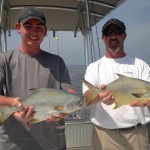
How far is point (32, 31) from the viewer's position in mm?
3193

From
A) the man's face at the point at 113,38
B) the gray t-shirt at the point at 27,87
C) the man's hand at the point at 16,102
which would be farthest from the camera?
the man's face at the point at 113,38

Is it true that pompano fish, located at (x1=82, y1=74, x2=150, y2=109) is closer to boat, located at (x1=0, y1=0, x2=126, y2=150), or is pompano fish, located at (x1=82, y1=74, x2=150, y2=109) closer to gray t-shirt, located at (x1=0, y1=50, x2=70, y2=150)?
gray t-shirt, located at (x1=0, y1=50, x2=70, y2=150)

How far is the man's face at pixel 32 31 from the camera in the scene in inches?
125

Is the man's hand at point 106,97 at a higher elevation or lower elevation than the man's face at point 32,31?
lower

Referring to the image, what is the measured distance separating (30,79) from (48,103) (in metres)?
0.31

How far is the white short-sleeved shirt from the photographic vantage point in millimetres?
3721

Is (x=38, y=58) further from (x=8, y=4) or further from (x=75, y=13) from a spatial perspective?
(x=75, y=13)

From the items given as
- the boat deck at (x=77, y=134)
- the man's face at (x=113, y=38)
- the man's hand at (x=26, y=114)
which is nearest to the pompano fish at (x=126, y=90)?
the man's face at (x=113, y=38)

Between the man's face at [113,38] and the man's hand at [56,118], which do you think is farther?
the man's face at [113,38]

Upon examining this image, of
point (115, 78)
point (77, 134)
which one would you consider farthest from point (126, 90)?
point (77, 134)

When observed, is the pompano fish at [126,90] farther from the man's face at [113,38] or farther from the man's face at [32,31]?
the man's face at [32,31]

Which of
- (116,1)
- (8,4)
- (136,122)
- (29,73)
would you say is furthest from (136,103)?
(8,4)

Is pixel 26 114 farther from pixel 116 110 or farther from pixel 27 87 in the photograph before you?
pixel 116 110

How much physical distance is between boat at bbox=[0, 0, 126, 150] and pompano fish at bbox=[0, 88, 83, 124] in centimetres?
263
